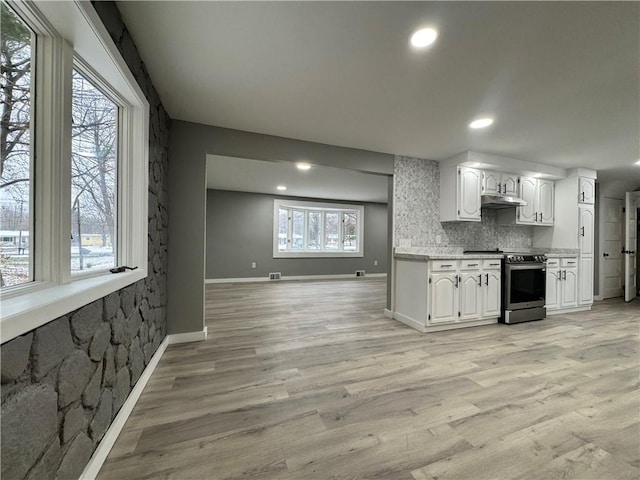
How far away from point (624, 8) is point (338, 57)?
4.81 ft

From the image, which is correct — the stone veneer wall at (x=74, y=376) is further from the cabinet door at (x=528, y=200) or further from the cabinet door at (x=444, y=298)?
the cabinet door at (x=528, y=200)

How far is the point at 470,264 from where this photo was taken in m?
3.22

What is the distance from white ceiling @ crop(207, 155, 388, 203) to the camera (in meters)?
4.28

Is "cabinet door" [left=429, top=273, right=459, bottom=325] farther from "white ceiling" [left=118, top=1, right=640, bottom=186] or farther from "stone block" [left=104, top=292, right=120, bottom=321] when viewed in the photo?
"stone block" [left=104, top=292, right=120, bottom=321]

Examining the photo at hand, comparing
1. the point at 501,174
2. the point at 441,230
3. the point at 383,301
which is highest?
the point at 501,174

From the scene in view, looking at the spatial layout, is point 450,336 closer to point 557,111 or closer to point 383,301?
point 383,301

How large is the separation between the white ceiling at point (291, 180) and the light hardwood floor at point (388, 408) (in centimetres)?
255

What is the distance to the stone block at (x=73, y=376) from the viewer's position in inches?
36.5

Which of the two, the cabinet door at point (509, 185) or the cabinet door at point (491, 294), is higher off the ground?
the cabinet door at point (509, 185)

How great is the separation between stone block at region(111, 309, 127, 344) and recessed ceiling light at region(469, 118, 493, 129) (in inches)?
129

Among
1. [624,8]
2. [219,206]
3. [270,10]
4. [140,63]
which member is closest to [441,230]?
[624,8]

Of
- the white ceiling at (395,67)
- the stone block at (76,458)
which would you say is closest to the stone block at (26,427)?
the stone block at (76,458)

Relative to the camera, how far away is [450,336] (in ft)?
9.56

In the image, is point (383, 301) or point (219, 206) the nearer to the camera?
point (383, 301)
